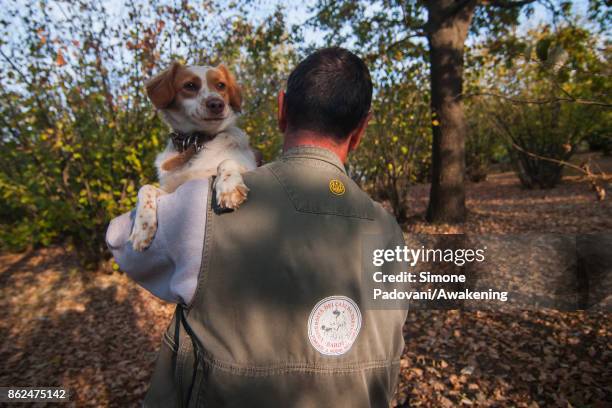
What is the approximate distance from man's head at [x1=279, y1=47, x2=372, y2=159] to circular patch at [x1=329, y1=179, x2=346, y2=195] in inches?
7.6

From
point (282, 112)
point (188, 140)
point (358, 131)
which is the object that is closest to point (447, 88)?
point (188, 140)

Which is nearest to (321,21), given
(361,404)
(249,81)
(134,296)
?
(249,81)

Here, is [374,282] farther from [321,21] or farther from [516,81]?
[516,81]

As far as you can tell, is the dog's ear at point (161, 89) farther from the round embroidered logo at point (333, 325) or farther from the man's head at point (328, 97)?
the round embroidered logo at point (333, 325)

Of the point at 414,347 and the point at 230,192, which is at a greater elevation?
the point at 230,192

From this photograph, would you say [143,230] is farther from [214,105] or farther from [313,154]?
[214,105]

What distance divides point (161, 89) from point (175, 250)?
5.46 ft

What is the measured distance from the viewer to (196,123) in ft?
7.75

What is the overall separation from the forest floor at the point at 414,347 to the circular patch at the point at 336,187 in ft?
9.00

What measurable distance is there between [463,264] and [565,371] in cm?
215

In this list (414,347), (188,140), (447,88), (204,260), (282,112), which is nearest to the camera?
(204,260)

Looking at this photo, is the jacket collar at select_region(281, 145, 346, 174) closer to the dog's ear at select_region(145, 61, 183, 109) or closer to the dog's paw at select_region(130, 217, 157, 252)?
the dog's paw at select_region(130, 217, 157, 252)

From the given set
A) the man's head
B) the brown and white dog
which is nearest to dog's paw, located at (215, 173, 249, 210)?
the man's head

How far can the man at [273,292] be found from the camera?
3.63 feet
